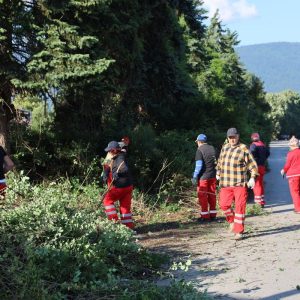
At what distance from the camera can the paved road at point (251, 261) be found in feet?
18.8

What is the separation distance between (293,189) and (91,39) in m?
5.88

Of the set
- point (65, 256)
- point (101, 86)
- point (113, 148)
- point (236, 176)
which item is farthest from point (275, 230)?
point (65, 256)

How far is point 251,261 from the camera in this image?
280 inches

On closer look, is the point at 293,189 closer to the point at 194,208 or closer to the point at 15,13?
the point at 194,208

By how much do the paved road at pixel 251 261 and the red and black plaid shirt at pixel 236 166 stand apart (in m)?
1.01

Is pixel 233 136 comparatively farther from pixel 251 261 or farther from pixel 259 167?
pixel 259 167

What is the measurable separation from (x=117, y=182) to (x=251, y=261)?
3077 millimetres

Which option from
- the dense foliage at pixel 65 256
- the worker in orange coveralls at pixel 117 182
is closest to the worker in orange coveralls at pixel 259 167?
the worker in orange coveralls at pixel 117 182

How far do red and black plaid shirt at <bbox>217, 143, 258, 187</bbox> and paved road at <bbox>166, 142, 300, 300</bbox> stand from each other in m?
1.01

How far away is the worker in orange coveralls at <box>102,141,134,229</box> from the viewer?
9.19m

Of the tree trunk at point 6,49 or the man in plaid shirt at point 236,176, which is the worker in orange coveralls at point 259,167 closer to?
the man in plaid shirt at point 236,176

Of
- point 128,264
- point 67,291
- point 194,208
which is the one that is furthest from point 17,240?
point 194,208

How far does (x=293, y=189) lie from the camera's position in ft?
39.1

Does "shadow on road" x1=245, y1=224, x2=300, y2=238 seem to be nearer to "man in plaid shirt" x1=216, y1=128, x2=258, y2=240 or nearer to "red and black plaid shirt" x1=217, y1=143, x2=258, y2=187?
"man in plaid shirt" x1=216, y1=128, x2=258, y2=240
